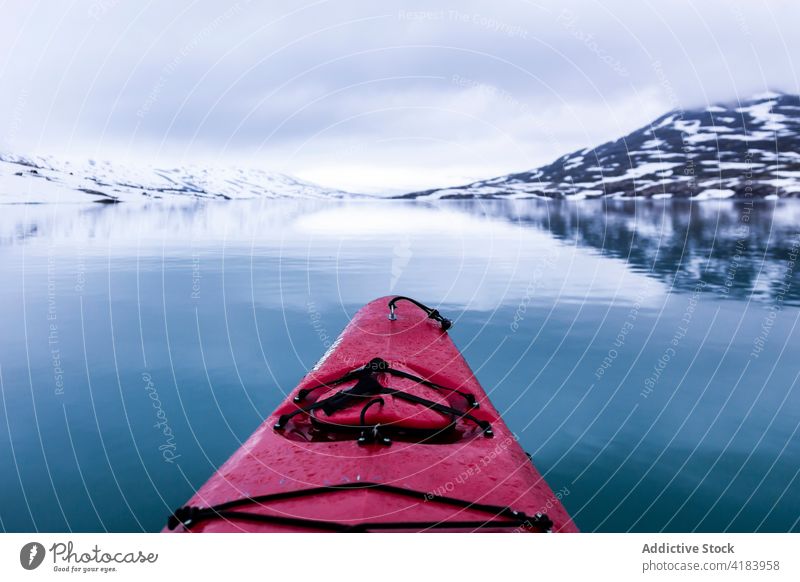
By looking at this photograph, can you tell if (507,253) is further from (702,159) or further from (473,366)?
(702,159)

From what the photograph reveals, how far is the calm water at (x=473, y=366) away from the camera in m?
4.85

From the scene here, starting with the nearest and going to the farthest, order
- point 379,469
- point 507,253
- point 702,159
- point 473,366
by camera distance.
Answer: point 379,469 → point 473,366 → point 507,253 → point 702,159

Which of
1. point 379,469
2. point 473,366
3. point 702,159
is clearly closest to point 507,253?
point 473,366

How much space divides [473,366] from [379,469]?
500 cm

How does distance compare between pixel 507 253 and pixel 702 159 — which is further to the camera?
pixel 702 159

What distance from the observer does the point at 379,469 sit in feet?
10.7

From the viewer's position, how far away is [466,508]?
10.2 ft

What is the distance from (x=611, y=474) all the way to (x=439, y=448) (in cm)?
229

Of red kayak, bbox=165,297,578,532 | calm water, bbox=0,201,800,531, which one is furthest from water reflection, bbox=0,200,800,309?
red kayak, bbox=165,297,578,532

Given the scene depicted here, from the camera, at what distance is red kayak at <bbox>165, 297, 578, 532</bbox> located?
301 cm

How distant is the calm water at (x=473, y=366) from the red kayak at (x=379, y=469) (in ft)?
4.10

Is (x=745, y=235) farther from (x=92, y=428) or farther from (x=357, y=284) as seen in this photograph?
(x=92, y=428)

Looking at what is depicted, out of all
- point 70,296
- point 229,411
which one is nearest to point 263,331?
point 229,411

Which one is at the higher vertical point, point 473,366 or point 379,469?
point 379,469
